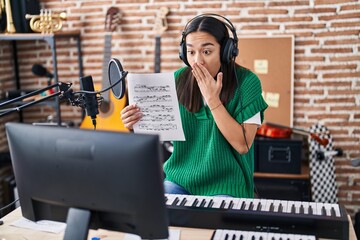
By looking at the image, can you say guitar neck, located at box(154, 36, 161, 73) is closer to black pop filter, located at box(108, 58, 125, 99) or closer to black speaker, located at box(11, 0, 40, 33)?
black speaker, located at box(11, 0, 40, 33)

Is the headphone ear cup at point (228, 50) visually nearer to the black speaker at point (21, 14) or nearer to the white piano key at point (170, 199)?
the white piano key at point (170, 199)

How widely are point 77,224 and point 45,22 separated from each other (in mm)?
2479

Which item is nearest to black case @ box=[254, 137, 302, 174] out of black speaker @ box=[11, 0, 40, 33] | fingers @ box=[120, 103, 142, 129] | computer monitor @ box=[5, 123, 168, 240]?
fingers @ box=[120, 103, 142, 129]

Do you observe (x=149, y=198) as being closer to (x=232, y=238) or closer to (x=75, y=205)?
(x=75, y=205)

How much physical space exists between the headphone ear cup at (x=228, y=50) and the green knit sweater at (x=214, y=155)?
0.39 ft

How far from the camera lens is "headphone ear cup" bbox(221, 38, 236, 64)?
1.98 metres

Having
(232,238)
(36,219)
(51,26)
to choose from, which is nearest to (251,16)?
(51,26)

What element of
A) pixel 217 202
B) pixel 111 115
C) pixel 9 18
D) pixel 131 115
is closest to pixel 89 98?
pixel 131 115

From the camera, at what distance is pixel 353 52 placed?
330cm

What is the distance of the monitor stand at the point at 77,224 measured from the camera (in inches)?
48.4

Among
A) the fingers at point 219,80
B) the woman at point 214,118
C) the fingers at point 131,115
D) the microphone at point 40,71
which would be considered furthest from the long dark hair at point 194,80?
the microphone at point 40,71

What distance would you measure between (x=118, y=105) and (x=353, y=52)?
5.66 feet

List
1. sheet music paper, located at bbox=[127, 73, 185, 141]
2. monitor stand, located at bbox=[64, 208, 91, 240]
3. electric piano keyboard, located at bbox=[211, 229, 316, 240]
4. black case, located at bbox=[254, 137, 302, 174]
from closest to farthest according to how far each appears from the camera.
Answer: monitor stand, located at bbox=[64, 208, 91, 240]
electric piano keyboard, located at bbox=[211, 229, 316, 240]
sheet music paper, located at bbox=[127, 73, 185, 141]
black case, located at bbox=[254, 137, 302, 174]

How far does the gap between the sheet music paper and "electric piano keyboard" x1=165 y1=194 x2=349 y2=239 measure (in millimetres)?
380
